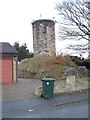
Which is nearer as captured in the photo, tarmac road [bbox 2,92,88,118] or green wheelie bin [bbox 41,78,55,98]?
tarmac road [bbox 2,92,88,118]

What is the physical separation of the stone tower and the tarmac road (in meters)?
38.5

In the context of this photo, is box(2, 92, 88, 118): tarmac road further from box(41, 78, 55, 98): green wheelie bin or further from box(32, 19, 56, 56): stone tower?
box(32, 19, 56, 56): stone tower

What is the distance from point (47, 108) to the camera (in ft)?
48.0

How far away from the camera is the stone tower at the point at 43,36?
186 feet

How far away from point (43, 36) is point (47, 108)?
44.4 meters

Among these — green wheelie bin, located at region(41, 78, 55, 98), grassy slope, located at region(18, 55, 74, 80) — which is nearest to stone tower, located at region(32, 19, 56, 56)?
grassy slope, located at region(18, 55, 74, 80)

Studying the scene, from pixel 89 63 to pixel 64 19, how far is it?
457cm

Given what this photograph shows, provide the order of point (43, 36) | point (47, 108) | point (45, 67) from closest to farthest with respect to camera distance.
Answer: point (47, 108), point (45, 67), point (43, 36)

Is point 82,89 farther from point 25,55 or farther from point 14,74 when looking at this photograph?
point 25,55

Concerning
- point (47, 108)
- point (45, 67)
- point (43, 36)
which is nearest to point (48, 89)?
point (47, 108)

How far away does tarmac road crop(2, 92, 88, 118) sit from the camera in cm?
1271

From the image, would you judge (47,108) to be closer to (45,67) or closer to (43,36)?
(45,67)

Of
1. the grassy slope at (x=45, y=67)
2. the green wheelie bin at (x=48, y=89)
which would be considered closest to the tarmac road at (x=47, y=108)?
the green wheelie bin at (x=48, y=89)

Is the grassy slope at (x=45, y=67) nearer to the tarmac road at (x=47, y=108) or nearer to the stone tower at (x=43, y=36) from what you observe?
the tarmac road at (x=47, y=108)
